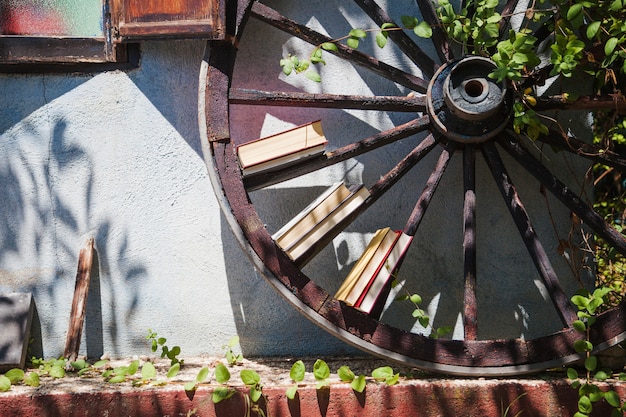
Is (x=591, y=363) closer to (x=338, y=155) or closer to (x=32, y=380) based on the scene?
(x=338, y=155)

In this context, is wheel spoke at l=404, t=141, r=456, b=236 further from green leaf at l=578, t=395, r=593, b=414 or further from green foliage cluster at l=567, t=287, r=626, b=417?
green leaf at l=578, t=395, r=593, b=414

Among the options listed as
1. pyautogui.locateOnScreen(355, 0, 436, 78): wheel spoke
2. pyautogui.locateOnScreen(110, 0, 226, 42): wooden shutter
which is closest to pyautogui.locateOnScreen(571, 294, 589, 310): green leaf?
pyautogui.locateOnScreen(355, 0, 436, 78): wheel spoke

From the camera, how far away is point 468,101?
11.5 feet

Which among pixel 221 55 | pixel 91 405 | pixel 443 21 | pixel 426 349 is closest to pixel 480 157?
pixel 443 21

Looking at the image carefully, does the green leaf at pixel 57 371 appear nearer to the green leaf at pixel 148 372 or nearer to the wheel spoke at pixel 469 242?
the green leaf at pixel 148 372

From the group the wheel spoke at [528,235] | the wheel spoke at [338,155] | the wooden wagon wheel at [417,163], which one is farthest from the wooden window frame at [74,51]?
the wheel spoke at [528,235]

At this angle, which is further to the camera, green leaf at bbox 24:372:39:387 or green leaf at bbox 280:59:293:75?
green leaf at bbox 280:59:293:75

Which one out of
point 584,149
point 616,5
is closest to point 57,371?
point 584,149

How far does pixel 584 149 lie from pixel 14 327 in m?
2.66

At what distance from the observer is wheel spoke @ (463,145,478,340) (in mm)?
3537

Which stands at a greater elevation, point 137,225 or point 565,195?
point 137,225

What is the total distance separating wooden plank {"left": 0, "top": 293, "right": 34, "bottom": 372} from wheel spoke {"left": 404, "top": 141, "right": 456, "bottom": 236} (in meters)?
1.77

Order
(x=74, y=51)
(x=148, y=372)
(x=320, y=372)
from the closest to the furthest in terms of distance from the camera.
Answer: (x=320, y=372), (x=148, y=372), (x=74, y=51)

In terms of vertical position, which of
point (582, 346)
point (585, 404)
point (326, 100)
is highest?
point (326, 100)
